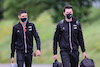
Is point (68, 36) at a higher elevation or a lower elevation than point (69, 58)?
higher

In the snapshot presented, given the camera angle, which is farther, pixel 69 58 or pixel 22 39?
pixel 22 39

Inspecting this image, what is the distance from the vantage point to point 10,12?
130ft

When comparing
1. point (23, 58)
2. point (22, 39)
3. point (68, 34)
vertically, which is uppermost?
point (68, 34)

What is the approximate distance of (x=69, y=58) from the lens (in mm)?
8562

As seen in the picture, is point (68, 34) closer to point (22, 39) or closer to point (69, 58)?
point (69, 58)

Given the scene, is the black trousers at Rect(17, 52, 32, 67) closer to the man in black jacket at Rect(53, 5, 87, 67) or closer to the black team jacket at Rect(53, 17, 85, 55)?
the man in black jacket at Rect(53, 5, 87, 67)

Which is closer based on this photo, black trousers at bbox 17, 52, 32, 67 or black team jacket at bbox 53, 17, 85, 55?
black team jacket at bbox 53, 17, 85, 55

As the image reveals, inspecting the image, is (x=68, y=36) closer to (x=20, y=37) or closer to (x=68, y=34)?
(x=68, y=34)

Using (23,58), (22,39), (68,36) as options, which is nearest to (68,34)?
(68,36)

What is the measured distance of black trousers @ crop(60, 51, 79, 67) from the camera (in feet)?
27.9

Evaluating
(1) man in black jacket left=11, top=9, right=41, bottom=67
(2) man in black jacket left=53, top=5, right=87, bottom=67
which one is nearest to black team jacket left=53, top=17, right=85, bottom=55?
(2) man in black jacket left=53, top=5, right=87, bottom=67

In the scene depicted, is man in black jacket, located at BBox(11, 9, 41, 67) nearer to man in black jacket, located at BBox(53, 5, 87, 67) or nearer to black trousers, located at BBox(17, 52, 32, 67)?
black trousers, located at BBox(17, 52, 32, 67)

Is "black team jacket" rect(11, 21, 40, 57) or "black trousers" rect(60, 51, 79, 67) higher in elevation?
"black team jacket" rect(11, 21, 40, 57)

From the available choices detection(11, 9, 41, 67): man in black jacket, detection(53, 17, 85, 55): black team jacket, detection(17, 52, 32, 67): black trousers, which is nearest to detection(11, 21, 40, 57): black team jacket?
detection(11, 9, 41, 67): man in black jacket
